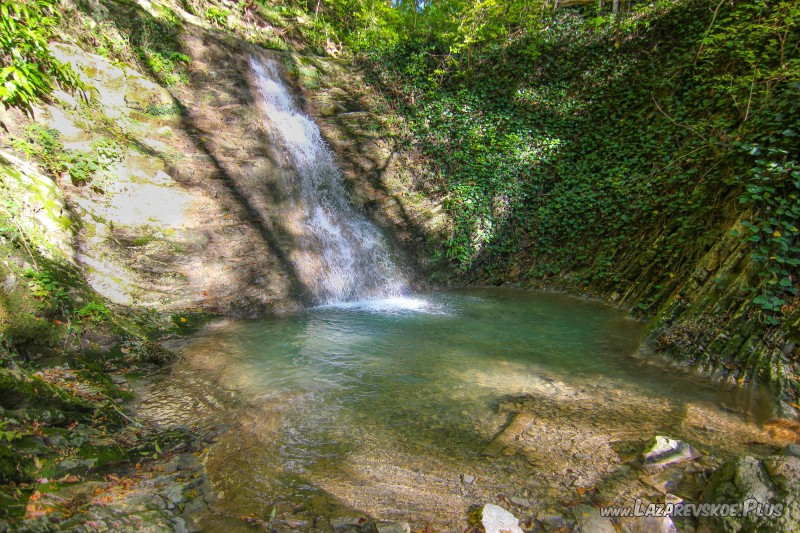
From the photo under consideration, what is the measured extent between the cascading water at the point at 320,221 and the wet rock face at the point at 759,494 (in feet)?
21.6

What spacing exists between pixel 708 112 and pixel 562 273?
4.20 meters

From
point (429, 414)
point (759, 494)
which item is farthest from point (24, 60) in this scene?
point (759, 494)

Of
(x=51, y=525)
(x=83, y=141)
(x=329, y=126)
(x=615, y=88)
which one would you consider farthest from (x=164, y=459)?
(x=615, y=88)

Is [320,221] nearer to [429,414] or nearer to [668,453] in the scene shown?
[429,414]

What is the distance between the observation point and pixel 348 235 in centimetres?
876

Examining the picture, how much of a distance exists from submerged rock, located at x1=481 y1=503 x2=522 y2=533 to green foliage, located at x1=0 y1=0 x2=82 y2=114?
6.44m

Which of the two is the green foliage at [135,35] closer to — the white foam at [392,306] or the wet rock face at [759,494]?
the white foam at [392,306]

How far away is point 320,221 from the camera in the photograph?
8.45 meters

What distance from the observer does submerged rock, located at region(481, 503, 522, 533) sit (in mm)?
2158

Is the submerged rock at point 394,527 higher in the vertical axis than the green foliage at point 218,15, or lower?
lower

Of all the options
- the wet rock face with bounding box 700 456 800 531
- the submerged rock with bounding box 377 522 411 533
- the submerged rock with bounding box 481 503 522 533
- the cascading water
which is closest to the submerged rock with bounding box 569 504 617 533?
the submerged rock with bounding box 481 503 522 533

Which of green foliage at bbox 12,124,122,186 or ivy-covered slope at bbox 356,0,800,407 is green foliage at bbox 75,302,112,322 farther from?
ivy-covered slope at bbox 356,0,800,407

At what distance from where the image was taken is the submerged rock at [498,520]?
2.16m

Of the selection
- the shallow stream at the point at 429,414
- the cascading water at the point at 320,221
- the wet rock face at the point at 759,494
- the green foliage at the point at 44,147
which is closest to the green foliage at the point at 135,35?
the cascading water at the point at 320,221
